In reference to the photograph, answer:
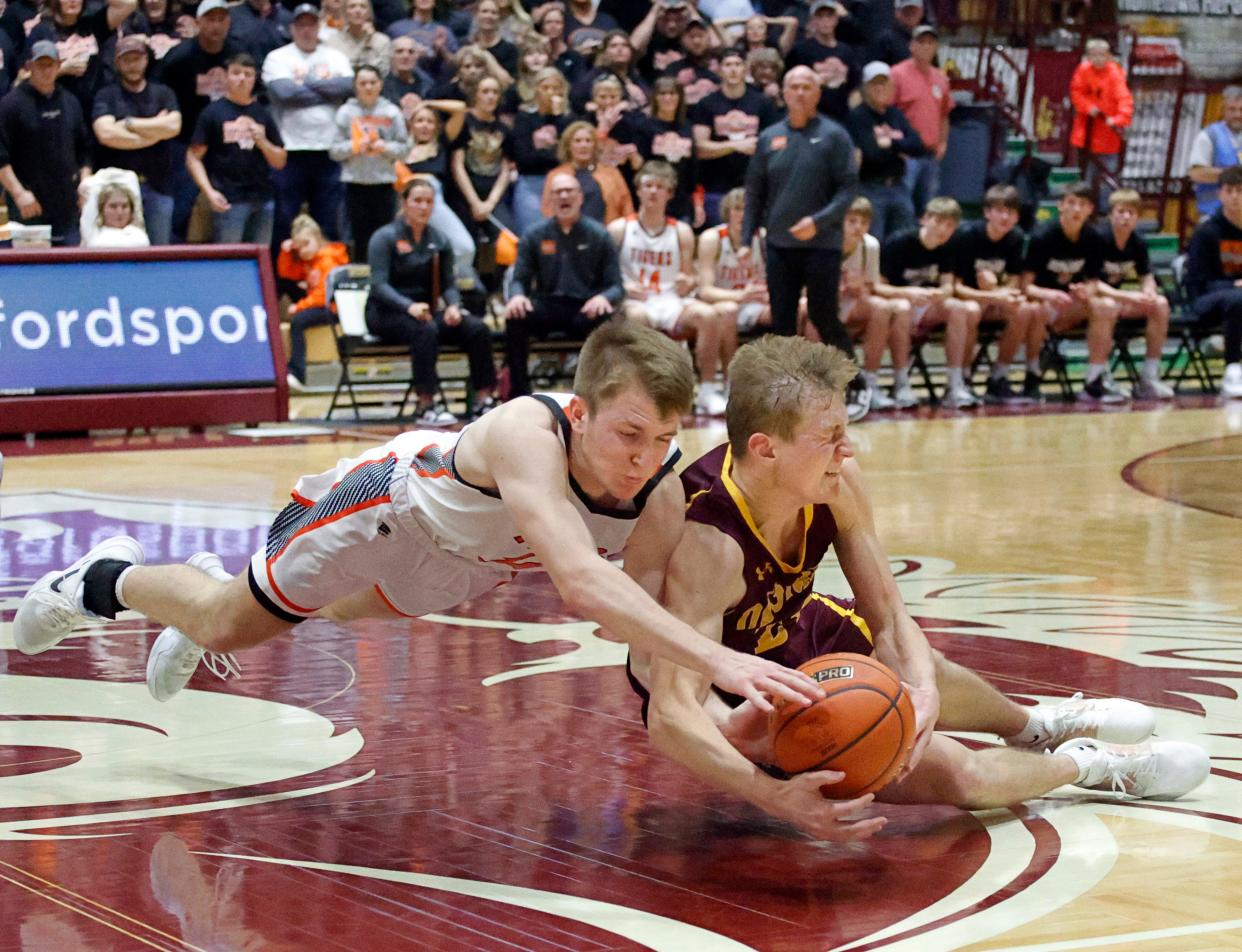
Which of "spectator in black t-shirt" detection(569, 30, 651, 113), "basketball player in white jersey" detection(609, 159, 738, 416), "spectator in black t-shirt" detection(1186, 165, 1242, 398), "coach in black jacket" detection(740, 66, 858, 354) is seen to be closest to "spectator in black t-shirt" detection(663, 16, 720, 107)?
"spectator in black t-shirt" detection(569, 30, 651, 113)

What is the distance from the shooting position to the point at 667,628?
369cm

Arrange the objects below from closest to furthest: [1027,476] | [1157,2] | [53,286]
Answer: [1027,476] < [53,286] < [1157,2]

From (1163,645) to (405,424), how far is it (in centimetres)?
841

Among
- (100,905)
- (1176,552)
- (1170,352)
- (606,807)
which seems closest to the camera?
(100,905)

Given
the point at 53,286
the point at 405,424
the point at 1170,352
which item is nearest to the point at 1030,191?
the point at 1170,352

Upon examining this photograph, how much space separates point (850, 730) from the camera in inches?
147

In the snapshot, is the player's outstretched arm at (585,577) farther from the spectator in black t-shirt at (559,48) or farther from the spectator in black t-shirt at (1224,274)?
A: the spectator in black t-shirt at (1224,274)

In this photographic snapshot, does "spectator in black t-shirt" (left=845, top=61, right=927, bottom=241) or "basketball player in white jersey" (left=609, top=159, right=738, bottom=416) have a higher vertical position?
"spectator in black t-shirt" (left=845, top=61, right=927, bottom=241)

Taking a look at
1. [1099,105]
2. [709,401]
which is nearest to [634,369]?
[709,401]

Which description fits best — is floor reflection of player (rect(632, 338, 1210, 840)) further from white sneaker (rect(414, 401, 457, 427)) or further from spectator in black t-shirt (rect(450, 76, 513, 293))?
spectator in black t-shirt (rect(450, 76, 513, 293))

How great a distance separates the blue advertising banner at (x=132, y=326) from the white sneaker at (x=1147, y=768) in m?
9.69

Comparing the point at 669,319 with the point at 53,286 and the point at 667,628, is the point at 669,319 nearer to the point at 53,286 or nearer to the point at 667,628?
the point at 53,286

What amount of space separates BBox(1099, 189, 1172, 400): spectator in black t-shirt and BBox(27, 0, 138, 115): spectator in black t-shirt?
26.8 ft

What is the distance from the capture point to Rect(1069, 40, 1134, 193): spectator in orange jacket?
61.7 feet
